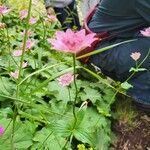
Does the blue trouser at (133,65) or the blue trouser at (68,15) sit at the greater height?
the blue trouser at (133,65)

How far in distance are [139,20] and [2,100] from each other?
3.56 feet

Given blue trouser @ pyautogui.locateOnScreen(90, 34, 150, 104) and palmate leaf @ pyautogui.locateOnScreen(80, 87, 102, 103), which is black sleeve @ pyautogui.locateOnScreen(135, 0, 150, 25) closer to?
blue trouser @ pyautogui.locateOnScreen(90, 34, 150, 104)

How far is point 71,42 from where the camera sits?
50.1 inches

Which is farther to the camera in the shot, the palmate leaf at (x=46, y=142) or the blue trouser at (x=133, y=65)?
the blue trouser at (x=133, y=65)

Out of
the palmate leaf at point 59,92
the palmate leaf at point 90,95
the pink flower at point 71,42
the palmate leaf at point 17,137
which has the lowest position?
the palmate leaf at point 90,95

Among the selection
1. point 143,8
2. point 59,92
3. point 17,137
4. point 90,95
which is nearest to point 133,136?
point 90,95

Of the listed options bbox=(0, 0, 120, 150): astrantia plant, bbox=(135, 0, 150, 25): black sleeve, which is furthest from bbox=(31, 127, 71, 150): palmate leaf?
bbox=(135, 0, 150, 25): black sleeve

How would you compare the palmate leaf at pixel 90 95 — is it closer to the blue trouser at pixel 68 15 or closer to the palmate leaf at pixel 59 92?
the palmate leaf at pixel 59 92

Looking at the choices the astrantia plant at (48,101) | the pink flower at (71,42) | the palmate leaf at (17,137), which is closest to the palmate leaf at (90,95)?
the astrantia plant at (48,101)

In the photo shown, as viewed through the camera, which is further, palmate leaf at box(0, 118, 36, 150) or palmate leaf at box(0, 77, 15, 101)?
palmate leaf at box(0, 77, 15, 101)

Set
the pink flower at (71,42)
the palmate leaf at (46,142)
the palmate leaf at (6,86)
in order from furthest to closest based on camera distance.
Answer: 1. the palmate leaf at (6,86)
2. the palmate leaf at (46,142)
3. the pink flower at (71,42)

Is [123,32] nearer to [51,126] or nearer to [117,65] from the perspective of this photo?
[117,65]

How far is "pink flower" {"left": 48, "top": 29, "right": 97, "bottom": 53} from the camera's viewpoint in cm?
125

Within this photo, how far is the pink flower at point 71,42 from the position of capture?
1.25m
